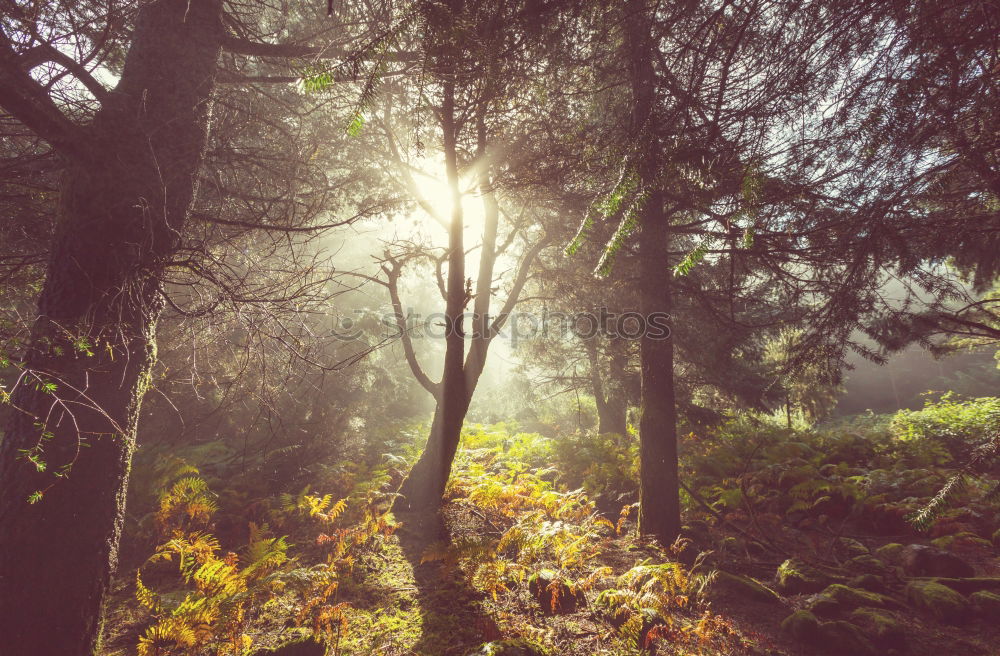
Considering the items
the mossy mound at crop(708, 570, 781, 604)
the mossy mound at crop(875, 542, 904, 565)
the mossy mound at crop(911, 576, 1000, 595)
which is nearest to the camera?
the mossy mound at crop(911, 576, 1000, 595)

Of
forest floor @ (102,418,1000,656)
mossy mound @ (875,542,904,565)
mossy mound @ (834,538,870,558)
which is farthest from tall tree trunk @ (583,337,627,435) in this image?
mossy mound @ (875,542,904,565)

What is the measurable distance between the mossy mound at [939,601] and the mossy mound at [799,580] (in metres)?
0.73

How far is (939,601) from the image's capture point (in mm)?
3869

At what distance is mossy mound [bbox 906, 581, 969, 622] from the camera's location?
3768 mm

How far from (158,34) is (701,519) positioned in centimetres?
947

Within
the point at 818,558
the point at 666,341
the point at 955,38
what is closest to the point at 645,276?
the point at 666,341

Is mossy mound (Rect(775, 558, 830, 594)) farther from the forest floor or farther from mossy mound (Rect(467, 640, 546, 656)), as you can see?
mossy mound (Rect(467, 640, 546, 656))

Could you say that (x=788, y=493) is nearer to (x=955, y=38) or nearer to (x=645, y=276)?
(x=645, y=276)

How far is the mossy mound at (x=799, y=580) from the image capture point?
4.54 meters

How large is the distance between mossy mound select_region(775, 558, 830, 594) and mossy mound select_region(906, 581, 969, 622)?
0.73 metres

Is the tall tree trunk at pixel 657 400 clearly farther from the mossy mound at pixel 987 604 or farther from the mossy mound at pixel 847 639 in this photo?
the mossy mound at pixel 987 604

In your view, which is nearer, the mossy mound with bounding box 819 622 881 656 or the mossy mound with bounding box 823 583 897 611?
the mossy mound with bounding box 819 622 881 656

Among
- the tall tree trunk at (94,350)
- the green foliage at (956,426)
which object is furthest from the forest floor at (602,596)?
the green foliage at (956,426)

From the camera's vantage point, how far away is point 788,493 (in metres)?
7.54
